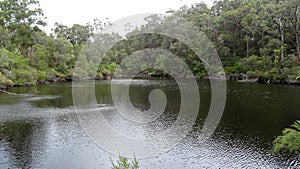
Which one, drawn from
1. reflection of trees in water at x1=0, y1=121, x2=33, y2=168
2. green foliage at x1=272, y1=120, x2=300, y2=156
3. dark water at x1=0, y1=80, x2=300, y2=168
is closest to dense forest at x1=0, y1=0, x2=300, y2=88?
dark water at x1=0, y1=80, x2=300, y2=168

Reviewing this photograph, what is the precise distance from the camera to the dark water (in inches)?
594

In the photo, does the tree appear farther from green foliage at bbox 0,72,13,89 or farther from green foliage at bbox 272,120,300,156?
green foliage at bbox 272,120,300,156

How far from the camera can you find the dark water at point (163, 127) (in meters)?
15.1

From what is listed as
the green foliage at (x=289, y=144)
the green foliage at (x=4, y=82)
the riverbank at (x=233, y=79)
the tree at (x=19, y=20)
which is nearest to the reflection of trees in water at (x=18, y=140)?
the green foliage at (x=289, y=144)

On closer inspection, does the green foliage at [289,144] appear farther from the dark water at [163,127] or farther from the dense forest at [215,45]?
the dense forest at [215,45]

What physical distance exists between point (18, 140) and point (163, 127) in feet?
30.6

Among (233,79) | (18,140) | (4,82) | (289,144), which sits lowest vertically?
(18,140)

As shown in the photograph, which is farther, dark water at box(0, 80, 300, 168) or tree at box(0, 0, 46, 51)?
tree at box(0, 0, 46, 51)

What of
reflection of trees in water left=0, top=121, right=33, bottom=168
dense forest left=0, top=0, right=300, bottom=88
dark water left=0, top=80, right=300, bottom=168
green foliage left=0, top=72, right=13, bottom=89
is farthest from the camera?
dense forest left=0, top=0, right=300, bottom=88

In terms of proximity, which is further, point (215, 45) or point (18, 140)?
point (215, 45)

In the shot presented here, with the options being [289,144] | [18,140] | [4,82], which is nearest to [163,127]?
[289,144]

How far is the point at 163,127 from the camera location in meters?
21.8

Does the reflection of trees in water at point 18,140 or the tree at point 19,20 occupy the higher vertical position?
the tree at point 19,20

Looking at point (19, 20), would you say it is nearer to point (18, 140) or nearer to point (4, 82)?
point (4, 82)
